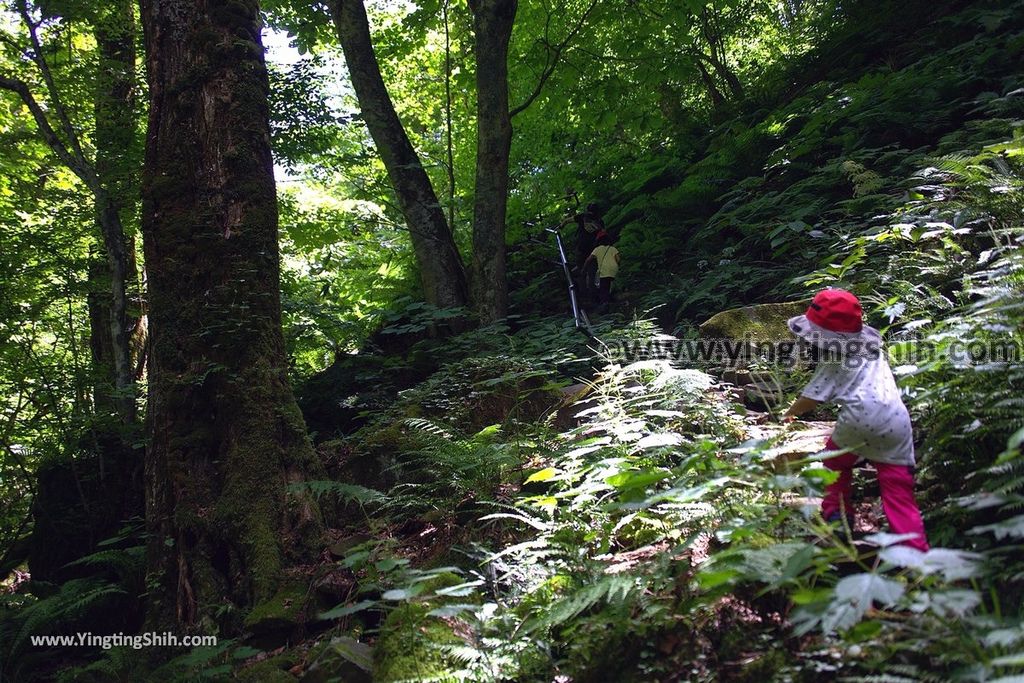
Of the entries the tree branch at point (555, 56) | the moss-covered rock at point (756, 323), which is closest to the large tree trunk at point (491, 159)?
the tree branch at point (555, 56)

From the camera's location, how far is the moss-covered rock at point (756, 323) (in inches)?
208

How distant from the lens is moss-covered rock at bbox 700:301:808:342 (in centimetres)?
527

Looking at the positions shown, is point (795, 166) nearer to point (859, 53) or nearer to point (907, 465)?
point (859, 53)

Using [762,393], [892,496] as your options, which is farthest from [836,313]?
[762,393]

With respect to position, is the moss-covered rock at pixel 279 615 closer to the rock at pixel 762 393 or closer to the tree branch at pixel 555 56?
the rock at pixel 762 393

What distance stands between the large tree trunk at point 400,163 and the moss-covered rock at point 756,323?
4.30 metres

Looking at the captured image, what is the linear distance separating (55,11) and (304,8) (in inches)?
124

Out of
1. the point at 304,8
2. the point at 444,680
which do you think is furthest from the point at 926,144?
the point at 304,8

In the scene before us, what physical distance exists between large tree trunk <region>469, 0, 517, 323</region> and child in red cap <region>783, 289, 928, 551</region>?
5.66 m

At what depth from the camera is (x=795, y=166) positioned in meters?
8.03

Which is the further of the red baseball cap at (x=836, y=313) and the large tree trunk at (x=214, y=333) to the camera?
the large tree trunk at (x=214, y=333)

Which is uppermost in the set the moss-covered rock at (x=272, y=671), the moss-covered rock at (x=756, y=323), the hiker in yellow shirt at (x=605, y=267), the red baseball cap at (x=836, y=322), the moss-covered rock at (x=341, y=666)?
the hiker in yellow shirt at (x=605, y=267)

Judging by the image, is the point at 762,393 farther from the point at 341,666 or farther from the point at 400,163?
the point at 400,163

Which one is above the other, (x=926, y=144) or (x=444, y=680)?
(x=926, y=144)
